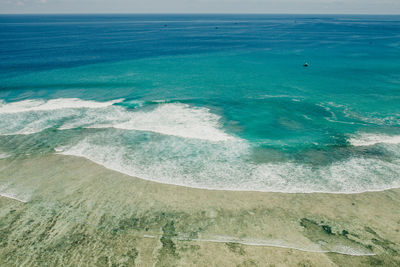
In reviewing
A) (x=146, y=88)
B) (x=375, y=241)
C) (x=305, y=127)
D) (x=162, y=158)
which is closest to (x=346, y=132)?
(x=305, y=127)

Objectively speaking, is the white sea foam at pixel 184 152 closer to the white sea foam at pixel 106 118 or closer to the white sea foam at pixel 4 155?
the white sea foam at pixel 106 118

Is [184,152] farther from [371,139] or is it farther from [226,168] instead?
[371,139]

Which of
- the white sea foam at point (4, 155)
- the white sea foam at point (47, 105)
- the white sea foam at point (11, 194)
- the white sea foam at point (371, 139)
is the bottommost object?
the white sea foam at point (4, 155)

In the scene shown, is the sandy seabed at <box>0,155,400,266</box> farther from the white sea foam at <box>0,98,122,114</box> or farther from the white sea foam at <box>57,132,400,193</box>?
the white sea foam at <box>0,98,122,114</box>

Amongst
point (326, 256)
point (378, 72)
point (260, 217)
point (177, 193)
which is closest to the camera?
point (326, 256)

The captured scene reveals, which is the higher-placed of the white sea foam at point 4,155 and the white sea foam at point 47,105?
the white sea foam at point 47,105

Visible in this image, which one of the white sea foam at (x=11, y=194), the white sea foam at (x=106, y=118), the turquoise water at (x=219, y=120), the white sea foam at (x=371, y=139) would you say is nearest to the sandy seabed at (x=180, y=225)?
the white sea foam at (x=11, y=194)

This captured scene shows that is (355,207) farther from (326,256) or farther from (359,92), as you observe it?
(359,92)
